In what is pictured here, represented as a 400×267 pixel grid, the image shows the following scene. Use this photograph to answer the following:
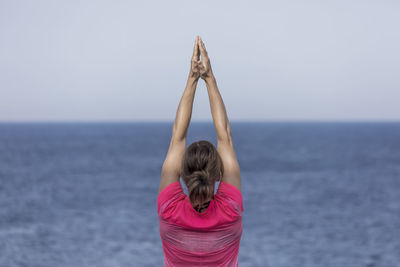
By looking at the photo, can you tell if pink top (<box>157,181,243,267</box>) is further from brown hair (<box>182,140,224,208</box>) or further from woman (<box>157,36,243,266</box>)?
brown hair (<box>182,140,224,208</box>)

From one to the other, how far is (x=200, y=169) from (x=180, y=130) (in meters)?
0.35

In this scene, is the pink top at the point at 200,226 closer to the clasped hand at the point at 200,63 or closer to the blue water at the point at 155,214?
the blue water at the point at 155,214

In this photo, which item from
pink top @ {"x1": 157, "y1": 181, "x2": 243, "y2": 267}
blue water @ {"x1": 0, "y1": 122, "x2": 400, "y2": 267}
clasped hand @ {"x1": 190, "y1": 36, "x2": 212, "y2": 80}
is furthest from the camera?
blue water @ {"x1": 0, "y1": 122, "x2": 400, "y2": 267}

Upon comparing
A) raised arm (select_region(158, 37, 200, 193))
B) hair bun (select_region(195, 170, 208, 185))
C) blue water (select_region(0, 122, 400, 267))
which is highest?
raised arm (select_region(158, 37, 200, 193))

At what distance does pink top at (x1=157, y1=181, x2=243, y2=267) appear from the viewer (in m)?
2.46

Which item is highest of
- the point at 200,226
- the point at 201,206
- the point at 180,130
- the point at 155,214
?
the point at 180,130

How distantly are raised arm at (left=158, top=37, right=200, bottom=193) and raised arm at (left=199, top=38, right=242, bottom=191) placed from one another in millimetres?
53

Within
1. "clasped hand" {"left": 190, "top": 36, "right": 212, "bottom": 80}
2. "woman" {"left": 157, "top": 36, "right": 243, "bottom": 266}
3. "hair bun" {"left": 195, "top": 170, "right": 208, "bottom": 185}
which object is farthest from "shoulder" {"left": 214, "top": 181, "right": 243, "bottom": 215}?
"clasped hand" {"left": 190, "top": 36, "right": 212, "bottom": 80}

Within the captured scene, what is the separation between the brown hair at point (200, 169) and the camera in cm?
234

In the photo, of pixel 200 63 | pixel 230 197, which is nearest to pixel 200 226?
pixel 230 197

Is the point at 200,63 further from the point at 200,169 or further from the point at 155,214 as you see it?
the point at 155,214

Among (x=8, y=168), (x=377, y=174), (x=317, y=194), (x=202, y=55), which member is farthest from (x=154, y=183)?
(x=202, y=55)

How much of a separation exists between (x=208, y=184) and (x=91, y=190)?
4969 cm

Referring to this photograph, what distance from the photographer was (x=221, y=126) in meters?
2.67
